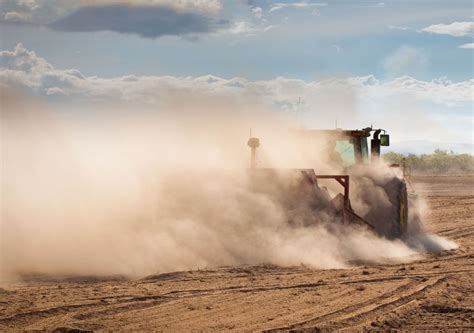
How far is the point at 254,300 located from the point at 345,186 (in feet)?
15.8

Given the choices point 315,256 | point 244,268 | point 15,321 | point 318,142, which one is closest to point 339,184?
point 318,142

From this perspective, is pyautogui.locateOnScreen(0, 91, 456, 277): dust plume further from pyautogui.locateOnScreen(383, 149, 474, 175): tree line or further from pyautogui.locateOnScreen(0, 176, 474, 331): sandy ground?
pyautogui.locateOnScreen(383, 149, 474, 175): tree line

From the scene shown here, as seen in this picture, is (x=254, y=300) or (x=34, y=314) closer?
(x=34, y=314)

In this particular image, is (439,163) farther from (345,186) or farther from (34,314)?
(34,314)

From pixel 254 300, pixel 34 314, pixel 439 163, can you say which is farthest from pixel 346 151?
pixel 439 163

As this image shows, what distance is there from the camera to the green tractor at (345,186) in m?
12.3

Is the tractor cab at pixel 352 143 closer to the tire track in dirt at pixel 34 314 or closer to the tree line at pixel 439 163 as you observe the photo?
the tire track in dirt at pixel 34 314

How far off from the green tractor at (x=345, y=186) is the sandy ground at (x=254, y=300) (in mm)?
1775

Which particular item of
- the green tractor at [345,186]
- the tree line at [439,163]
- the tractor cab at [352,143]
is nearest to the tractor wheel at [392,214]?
the green tractor at [345,186]

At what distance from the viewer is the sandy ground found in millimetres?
7438

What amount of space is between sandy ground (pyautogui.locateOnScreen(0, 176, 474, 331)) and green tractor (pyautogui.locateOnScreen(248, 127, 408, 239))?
178cm

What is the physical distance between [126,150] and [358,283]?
212 inches

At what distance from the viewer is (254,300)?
8469 millimetres

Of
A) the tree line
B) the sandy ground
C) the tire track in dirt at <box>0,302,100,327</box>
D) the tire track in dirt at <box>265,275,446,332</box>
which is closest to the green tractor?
the sandy ground
